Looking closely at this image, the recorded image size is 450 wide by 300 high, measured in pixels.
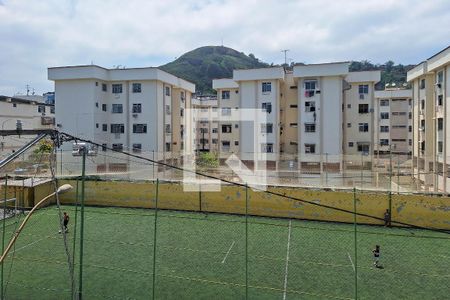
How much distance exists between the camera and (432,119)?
75.9ft

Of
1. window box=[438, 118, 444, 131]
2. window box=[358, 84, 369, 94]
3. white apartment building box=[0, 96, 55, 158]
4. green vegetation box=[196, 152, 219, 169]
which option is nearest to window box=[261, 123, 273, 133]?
green vegetation box=[196, 152, 219, 169]

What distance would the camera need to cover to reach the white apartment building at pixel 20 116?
2971cm

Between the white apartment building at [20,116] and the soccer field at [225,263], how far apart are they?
61.6 ft

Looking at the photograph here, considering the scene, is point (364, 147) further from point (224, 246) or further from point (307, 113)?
point (224, 246)

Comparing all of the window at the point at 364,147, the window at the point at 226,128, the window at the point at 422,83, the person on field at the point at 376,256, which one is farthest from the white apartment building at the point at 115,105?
the person on field at the point at 376,256

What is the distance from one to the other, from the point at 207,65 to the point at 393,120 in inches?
2305

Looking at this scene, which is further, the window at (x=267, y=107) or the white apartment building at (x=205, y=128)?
the white apartment building at (x=205, y=128)

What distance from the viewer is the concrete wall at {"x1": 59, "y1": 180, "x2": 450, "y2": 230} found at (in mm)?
13578

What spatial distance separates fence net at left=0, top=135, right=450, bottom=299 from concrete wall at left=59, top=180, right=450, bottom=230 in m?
0.04

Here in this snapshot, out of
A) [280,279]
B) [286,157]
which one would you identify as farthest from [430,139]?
[280,279]

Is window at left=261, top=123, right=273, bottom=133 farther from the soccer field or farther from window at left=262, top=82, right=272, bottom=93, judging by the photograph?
the soccer field

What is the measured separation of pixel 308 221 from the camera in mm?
14648

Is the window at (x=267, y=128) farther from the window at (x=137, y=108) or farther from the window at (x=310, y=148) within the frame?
the window at (x=137, y=108)

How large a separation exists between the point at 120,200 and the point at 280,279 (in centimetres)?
1019
